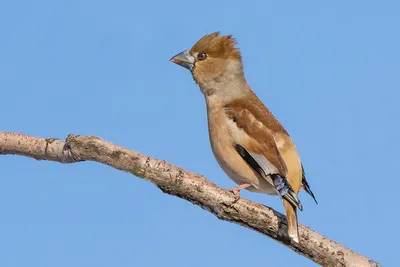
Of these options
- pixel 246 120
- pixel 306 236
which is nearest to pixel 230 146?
pixel 246 120

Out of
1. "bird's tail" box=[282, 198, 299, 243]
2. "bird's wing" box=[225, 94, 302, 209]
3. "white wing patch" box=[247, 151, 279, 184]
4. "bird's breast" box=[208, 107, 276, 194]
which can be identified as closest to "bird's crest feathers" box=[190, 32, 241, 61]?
"bird's wing" box=[225, 94, 302, 209]

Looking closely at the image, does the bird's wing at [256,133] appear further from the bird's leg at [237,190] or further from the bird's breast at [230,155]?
the bird's leg at [237,190]

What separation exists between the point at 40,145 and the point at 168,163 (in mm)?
1558

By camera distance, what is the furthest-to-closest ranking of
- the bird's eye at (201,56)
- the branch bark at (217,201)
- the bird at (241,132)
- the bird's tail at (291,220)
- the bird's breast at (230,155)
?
the bird's eye at (201,56) < the bird's breast at (230,155) < the bird at (241,132) < the branch bark at (217,201) < the bird's tail at (291,220)

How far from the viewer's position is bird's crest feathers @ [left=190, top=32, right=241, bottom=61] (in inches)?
302

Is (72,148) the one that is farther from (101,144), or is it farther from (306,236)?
(306,236)

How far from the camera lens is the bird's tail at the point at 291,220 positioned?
615 centimetres

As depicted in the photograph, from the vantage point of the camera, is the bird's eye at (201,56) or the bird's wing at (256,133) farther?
the bird's eye at (201,56)

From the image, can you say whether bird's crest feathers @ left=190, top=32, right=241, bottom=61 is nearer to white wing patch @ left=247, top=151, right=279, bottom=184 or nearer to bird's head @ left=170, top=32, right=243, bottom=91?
bird's head @ left=170, top=32, right=243, bottom=91

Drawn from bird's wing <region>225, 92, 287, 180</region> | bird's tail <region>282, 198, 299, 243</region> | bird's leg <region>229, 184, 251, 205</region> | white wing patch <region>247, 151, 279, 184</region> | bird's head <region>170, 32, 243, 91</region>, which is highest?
bird's head <region>170, 32, 243, 91</region>

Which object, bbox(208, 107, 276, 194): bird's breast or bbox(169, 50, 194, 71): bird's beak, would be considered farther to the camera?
bbox(169, 50, 194, 71): bird's beak

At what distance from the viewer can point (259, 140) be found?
6.61m

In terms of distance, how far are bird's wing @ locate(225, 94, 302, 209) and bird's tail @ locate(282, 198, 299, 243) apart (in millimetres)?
69

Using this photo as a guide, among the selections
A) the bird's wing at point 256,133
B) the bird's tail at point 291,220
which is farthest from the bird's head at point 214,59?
the bird's tail at point 291,220
